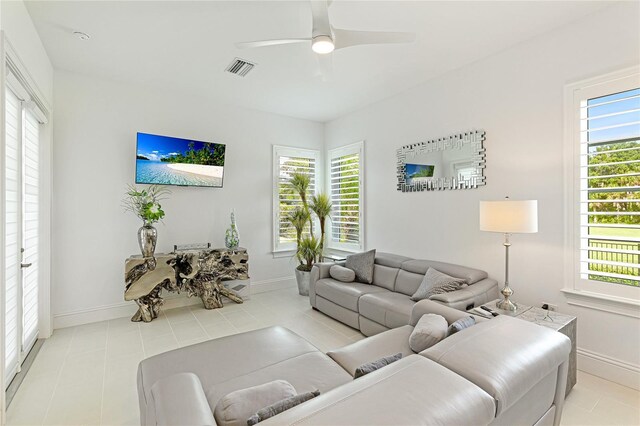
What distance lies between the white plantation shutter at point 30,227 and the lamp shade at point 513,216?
4.13m

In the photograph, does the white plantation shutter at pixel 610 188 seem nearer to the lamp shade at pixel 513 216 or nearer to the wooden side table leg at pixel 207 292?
the lamp shade at pixel 513 216

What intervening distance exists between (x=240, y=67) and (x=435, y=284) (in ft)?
10.6

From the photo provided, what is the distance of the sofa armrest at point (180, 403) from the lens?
3.35ft

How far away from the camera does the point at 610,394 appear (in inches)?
89.4

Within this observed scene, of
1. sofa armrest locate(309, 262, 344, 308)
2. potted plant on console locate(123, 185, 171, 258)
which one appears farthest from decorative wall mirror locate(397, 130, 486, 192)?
potted plant on console locate(123, 185, 171, 258)

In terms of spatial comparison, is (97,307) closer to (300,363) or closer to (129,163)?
(129,163)

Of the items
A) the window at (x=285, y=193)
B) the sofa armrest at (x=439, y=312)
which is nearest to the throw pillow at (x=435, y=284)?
the sofa armrest at (x=439, y=312)

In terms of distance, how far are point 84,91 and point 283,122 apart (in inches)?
109

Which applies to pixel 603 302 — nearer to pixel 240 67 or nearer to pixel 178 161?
pixel 240 67

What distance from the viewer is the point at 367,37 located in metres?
2.17

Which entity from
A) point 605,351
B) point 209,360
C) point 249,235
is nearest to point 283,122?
point 249,235

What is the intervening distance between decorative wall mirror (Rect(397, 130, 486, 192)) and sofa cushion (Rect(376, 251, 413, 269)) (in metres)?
0.92

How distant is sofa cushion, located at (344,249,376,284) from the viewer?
3.97 meters

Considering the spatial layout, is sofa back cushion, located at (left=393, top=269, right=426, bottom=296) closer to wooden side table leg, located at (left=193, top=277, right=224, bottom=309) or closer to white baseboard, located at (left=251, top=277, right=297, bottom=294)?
white baseboard, located at (left=251, top=277, right=297, bottom=294)
